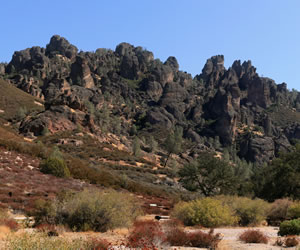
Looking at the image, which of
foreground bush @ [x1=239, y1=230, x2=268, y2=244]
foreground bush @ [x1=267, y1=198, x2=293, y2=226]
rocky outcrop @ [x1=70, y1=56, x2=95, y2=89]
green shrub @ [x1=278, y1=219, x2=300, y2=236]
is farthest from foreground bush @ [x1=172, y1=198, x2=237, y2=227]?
rocky outcrop @ [x1=70, y1=56, x2=95, y2=89]

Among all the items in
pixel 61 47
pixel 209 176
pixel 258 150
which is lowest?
pixel 209 176

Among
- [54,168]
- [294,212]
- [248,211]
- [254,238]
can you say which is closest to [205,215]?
[248,211]

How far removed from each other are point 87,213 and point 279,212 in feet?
48.5

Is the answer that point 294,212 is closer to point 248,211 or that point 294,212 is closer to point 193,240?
point 248,211

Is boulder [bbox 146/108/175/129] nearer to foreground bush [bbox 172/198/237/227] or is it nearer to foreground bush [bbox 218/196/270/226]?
foreground bush [bbox 218/196/270/226]

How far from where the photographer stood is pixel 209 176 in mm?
31922

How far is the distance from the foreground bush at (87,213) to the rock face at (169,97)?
287 ft

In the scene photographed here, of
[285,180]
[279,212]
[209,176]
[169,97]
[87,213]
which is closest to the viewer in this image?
[87,213]

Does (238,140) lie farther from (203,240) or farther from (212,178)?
(203,240)

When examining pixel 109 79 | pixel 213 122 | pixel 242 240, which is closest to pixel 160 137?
pixel 213 122

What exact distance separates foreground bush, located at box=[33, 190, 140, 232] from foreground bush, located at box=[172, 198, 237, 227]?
466cm

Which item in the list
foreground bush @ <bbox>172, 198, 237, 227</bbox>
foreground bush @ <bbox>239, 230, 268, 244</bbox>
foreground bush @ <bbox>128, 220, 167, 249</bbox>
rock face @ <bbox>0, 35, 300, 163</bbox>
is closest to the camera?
foreground bush @ <bbox>128, 220, 167, 249</bbox>

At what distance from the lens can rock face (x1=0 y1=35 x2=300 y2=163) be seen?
12500 cm

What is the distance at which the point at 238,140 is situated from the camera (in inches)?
5443
